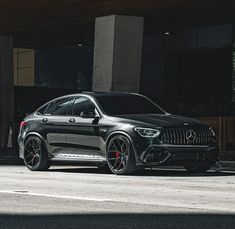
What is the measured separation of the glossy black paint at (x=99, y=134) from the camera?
1566cm

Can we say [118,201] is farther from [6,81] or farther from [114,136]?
[6,81]

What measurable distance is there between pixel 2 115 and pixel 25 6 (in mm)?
8684

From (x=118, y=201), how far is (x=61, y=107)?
7131 millimetres

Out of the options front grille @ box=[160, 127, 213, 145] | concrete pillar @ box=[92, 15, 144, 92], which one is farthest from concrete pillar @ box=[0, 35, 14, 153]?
front grille @ box=[160, 127, 213, 145]

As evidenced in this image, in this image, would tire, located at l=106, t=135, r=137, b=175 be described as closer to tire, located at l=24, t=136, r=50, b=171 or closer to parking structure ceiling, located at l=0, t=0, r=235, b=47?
tire, located at l=24, t=136, r=50, b=171

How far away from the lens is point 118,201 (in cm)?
1077

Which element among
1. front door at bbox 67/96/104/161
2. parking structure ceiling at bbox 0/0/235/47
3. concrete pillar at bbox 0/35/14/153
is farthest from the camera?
concrete pillar at bbox 0/35/14/153

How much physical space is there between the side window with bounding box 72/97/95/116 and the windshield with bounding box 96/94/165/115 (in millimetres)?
195

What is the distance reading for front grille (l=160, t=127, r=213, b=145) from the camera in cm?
1566

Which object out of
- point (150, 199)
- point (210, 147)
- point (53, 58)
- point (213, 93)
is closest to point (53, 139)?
point (210, 147)

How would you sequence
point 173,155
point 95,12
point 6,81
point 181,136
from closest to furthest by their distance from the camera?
point 173,155 < point 181,136 < point 95,12 < point 6,81

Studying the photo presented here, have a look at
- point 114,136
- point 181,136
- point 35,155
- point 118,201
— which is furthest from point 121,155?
point 118,201

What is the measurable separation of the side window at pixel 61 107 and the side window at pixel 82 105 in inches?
9.5

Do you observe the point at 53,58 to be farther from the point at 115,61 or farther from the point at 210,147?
the point at 210,147
